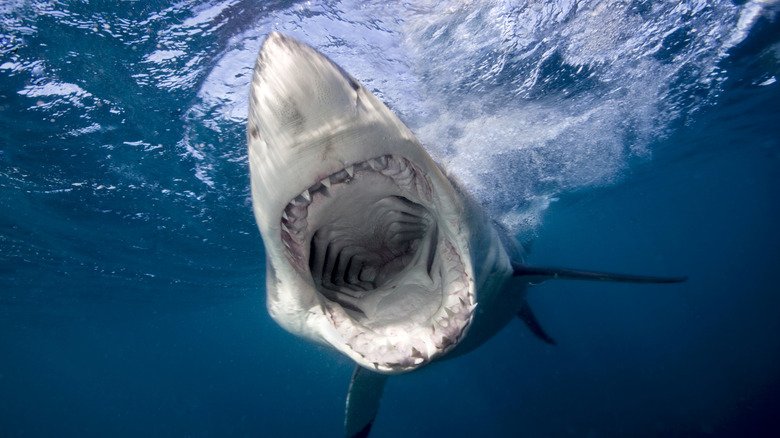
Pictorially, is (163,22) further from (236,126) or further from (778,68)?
(778,68)

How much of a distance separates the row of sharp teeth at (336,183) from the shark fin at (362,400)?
118 inches

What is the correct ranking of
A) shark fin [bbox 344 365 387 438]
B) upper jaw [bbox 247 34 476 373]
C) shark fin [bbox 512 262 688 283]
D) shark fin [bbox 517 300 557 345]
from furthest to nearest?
shark fin [bbox 517 300 557 345], shark fin [bbox 344 365 387 438], shark fin [bbox 512 262 688 283], upper jaw [bbox 247 34 476 373]

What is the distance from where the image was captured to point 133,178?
9188mm

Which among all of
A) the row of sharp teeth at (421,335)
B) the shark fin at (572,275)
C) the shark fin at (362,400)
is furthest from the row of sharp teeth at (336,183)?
the shark fin at (362,400)

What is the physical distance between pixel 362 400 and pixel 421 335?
4010 millimetres

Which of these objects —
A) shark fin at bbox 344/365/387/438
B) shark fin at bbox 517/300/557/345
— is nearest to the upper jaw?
shark fin at bbox 344/365/387/438

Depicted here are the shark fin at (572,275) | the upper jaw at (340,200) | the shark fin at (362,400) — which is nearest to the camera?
the upper jaw at (340,200)

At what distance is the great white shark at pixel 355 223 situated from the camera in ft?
5.54

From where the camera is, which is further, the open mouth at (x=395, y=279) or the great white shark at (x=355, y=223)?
the open mouth at (x=395, y=279)

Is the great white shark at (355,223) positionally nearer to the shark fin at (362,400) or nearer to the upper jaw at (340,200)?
the upper jaw at (340,200)

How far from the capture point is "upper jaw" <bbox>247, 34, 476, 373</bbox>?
1.66 m

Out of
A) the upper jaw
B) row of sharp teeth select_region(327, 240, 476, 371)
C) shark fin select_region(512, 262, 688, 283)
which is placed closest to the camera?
the upper jaw

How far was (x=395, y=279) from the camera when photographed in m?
3.43

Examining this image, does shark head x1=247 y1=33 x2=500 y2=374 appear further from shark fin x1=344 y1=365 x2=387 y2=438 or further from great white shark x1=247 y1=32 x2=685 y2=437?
shark fin x1=344 y1=365 x2=387 y2=438
